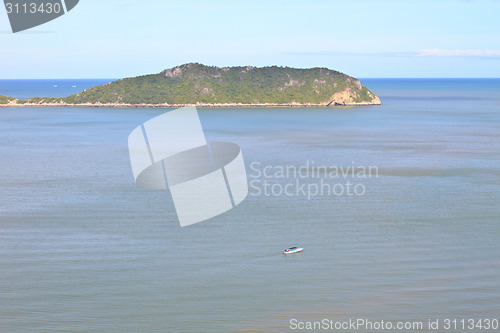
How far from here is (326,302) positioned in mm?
19000

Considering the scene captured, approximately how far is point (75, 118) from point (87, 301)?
242 ft

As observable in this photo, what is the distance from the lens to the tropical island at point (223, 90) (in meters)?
120

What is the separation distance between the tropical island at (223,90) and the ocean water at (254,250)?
75902mm

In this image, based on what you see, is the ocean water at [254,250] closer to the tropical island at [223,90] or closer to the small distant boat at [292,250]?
the small distant boat at [292,250]

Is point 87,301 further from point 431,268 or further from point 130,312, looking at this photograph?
point 431,268

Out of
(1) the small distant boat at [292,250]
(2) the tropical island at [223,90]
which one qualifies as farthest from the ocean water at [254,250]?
(2) the tropical island at [223,90]

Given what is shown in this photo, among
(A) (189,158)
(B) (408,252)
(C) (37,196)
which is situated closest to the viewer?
(B) (408,252)

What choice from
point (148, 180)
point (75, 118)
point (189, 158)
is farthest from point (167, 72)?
point (148, 180)

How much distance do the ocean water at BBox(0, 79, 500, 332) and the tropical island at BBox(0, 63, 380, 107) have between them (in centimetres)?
7590

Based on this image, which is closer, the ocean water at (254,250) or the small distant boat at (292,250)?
the ocean water at (254,250)

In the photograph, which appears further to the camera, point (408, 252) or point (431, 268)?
point (408, 252)

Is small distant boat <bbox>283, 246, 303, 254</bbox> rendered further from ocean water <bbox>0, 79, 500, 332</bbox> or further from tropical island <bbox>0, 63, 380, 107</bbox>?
tropical island <bbox>0, 63, 380, 107</bbox>

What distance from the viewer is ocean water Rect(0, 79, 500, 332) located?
60.2ft

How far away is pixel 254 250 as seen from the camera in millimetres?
23531
